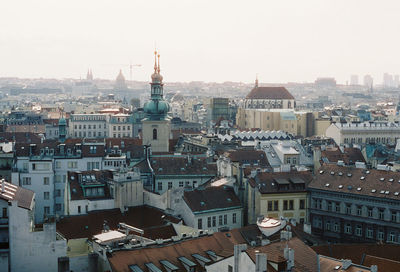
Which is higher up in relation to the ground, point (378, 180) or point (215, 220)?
point (378, 180)

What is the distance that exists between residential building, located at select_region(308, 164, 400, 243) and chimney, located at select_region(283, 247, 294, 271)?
22.5m

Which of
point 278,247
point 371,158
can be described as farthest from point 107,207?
point 371,158

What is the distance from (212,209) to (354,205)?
1399 cm

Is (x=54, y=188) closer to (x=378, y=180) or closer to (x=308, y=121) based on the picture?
(x=378, y=180)

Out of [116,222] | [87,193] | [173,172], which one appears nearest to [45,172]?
[87,193]

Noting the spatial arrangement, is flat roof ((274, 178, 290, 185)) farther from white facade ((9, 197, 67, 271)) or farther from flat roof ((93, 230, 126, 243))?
white facade ((9, 197, 67, 271))

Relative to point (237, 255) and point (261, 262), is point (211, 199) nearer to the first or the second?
point (237, 255)

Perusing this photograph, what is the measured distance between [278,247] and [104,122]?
121082mm

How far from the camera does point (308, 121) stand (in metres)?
169

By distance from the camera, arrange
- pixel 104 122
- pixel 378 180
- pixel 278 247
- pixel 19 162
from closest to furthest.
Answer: pixel 278 247 < pixel 378 180 < pixel 19 162 < pixel 104 122

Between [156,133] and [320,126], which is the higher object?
[156,133]

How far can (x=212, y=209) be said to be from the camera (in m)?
64.0

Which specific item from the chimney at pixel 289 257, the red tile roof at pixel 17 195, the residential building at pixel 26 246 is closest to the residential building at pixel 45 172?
the red tile roof at pixel 17 195

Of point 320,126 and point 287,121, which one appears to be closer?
point 320,126
